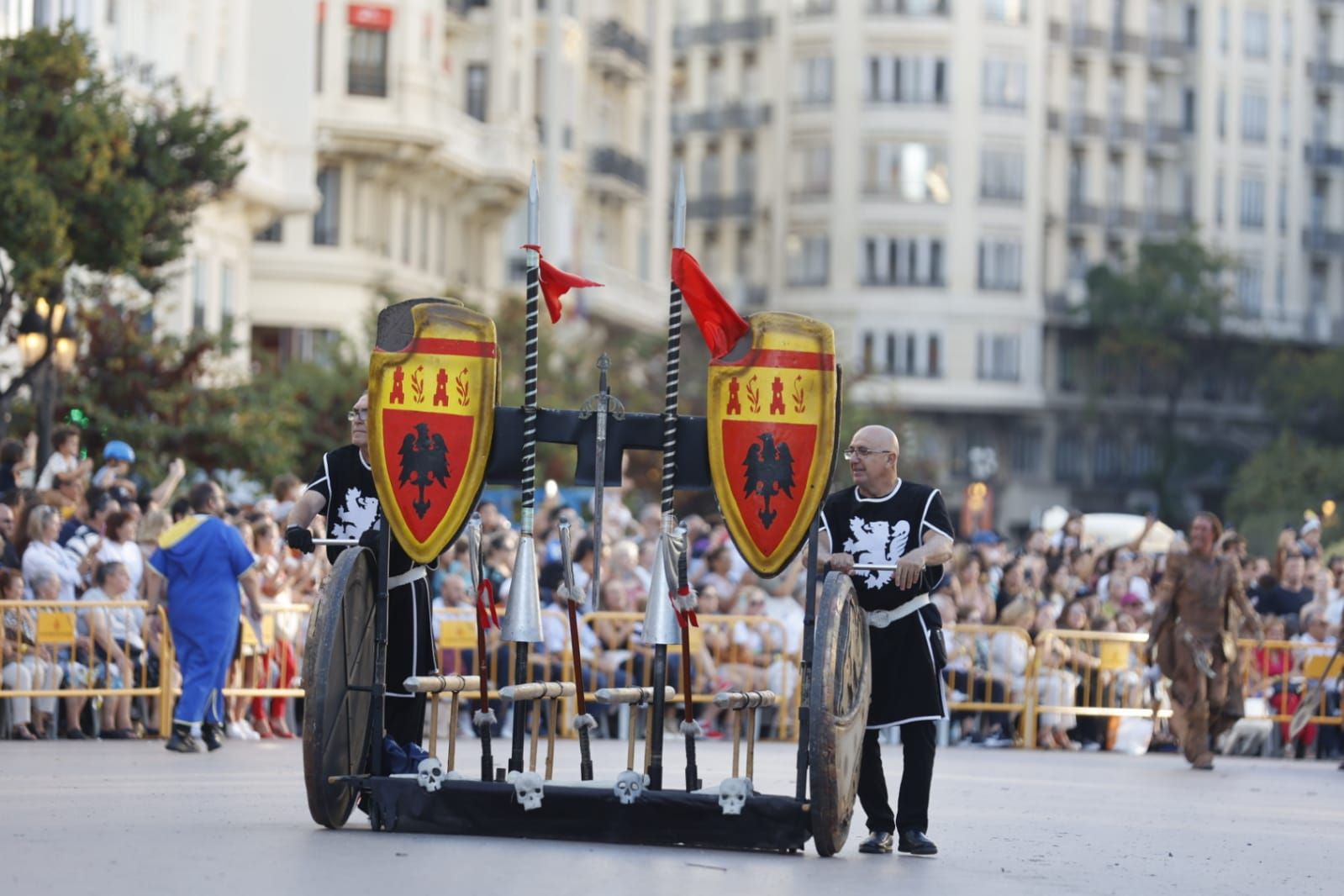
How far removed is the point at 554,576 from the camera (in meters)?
25.4

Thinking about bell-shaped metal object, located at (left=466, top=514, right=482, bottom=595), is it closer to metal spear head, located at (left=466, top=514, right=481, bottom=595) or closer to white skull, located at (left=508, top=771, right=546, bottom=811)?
metal spear head, located at (left=466, top=514, right=481, bottom=595)

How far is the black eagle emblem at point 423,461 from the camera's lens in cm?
1335

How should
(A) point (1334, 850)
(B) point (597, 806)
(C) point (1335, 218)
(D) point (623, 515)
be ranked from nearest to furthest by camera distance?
(B) point (597, 806)
(A) point (1334, 850)
(D) point (623, 515)
(C) point (1335, 218)

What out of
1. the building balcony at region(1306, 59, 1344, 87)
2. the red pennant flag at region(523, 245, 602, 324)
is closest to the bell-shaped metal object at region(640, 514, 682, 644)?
the red pennant flag at region(523, 245, 602, 324)

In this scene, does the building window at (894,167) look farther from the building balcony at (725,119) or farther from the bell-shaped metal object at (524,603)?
the bell-shaped metal object at (524,603)

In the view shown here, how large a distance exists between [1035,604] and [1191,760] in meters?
3.97

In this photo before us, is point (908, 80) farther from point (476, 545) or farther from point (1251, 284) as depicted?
point (476, 545)

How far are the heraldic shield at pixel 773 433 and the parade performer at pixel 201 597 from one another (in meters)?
7.28

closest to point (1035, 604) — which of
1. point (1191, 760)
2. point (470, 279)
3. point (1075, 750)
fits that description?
point (1075, 750)

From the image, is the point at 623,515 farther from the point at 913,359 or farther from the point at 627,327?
the point at 913,359

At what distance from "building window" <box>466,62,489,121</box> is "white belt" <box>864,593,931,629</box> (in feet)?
155

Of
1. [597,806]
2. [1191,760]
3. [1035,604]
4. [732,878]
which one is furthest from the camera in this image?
[1035,604]

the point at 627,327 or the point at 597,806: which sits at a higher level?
the point at 627,327

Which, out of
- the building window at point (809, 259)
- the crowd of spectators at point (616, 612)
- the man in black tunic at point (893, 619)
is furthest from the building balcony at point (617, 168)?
the man in black tunic at point (893, 619)
